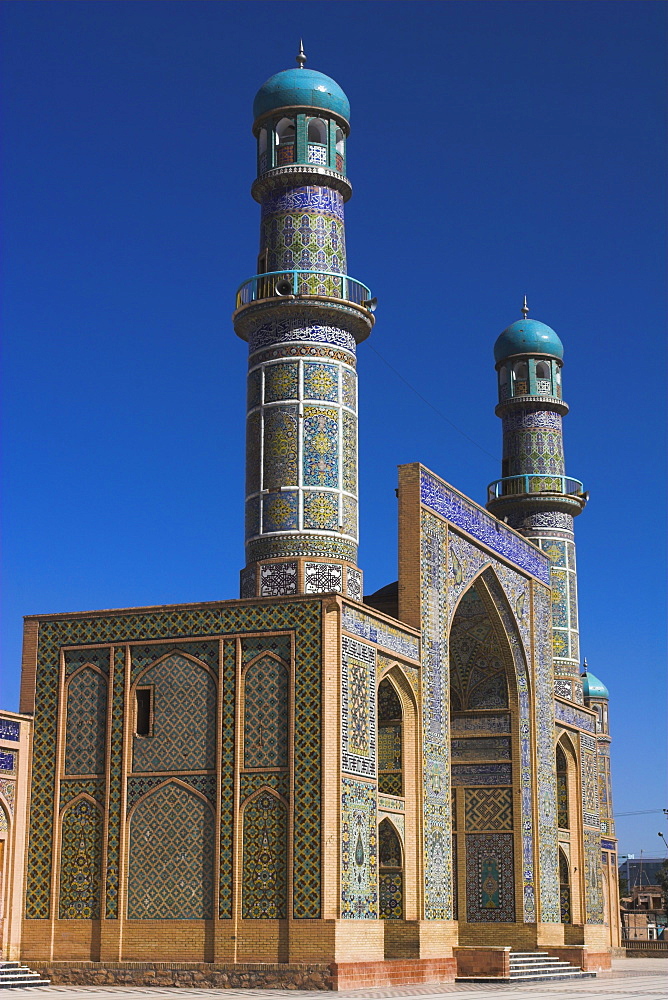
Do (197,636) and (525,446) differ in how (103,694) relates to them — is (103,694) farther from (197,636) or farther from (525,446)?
(525,446)

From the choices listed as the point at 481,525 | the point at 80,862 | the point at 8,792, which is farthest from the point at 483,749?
the point at 8,792

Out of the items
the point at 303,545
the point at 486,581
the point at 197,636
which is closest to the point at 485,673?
the point at 486,581

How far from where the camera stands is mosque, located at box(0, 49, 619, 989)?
17297mm

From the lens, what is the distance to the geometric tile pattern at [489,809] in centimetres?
2425

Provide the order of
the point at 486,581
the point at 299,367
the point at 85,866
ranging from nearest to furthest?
the point at 85,866, the point at 299,367, the point at 486,581

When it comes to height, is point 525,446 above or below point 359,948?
above

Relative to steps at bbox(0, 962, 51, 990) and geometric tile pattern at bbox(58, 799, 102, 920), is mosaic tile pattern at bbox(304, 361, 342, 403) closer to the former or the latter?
geometric tile pattern at bbox(58, 799, 102, 920)

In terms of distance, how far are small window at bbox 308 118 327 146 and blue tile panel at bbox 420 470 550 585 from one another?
5.58 meters

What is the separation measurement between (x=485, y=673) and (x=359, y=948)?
8853mm

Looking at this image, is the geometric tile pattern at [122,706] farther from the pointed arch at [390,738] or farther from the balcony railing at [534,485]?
the balcony railing at [534,485]

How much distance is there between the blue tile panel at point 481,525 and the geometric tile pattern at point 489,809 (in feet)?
13.5

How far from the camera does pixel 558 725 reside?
28.2 m

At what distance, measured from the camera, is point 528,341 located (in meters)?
32.0

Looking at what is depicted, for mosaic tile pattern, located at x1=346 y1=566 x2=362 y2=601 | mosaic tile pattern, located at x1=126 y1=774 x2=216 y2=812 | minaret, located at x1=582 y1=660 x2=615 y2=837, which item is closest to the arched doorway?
mosaic tile pattern, located at x1=346 y1=566 x2=362 y2=601
